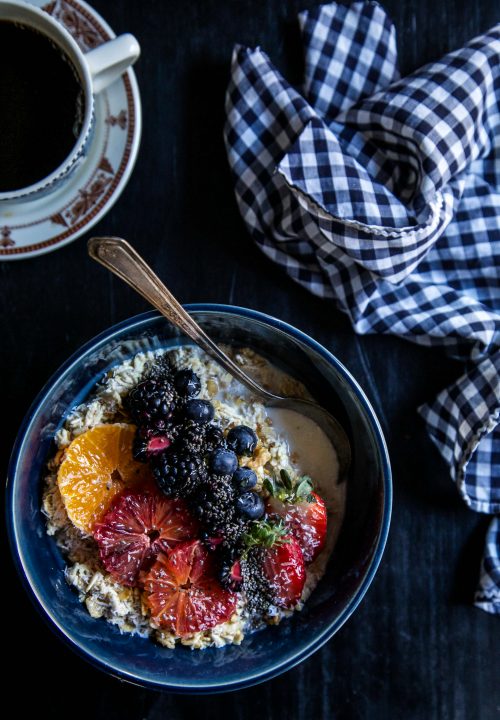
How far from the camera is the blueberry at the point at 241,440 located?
1243 mm

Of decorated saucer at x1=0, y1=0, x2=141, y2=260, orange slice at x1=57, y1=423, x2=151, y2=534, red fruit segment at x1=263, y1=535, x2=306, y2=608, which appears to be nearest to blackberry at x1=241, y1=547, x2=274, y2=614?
red fruit segment at x1=263, y1=535, x2=306, y2=608

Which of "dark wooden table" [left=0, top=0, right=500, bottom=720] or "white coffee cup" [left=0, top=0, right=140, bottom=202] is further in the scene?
"dark wooden table" [left=0, top=0, right=500, bottom=720]

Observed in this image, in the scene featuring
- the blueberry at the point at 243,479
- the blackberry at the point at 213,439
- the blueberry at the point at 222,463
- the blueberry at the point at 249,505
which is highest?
the blackberry at the point at 213,439

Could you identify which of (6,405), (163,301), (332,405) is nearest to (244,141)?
(163,301)

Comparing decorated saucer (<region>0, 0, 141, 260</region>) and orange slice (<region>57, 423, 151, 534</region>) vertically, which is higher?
decorated saucer (<region>0, 0, 141, 260</region>)

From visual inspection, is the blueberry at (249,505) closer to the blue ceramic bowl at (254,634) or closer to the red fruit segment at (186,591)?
the red fruit segment at (186,591)

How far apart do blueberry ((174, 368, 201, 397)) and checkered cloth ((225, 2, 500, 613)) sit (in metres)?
0.30

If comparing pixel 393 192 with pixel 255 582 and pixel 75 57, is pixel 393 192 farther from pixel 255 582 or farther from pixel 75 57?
pixel 255 582

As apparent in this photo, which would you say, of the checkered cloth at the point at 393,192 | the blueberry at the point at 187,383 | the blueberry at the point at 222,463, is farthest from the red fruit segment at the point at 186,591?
the checkered cloth at the point at 393,192

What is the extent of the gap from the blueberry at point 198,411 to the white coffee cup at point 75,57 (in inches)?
16.8

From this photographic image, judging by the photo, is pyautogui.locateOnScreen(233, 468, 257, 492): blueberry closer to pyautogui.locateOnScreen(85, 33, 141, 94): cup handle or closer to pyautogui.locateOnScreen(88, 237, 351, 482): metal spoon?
pyautogui.locateOnScreen(88, 237, 351, 482): metal spoon

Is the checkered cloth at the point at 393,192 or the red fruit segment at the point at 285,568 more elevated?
the checkered cloth at the point at 393,192

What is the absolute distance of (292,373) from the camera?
138cm

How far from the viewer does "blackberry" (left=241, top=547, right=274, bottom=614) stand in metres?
1.25
